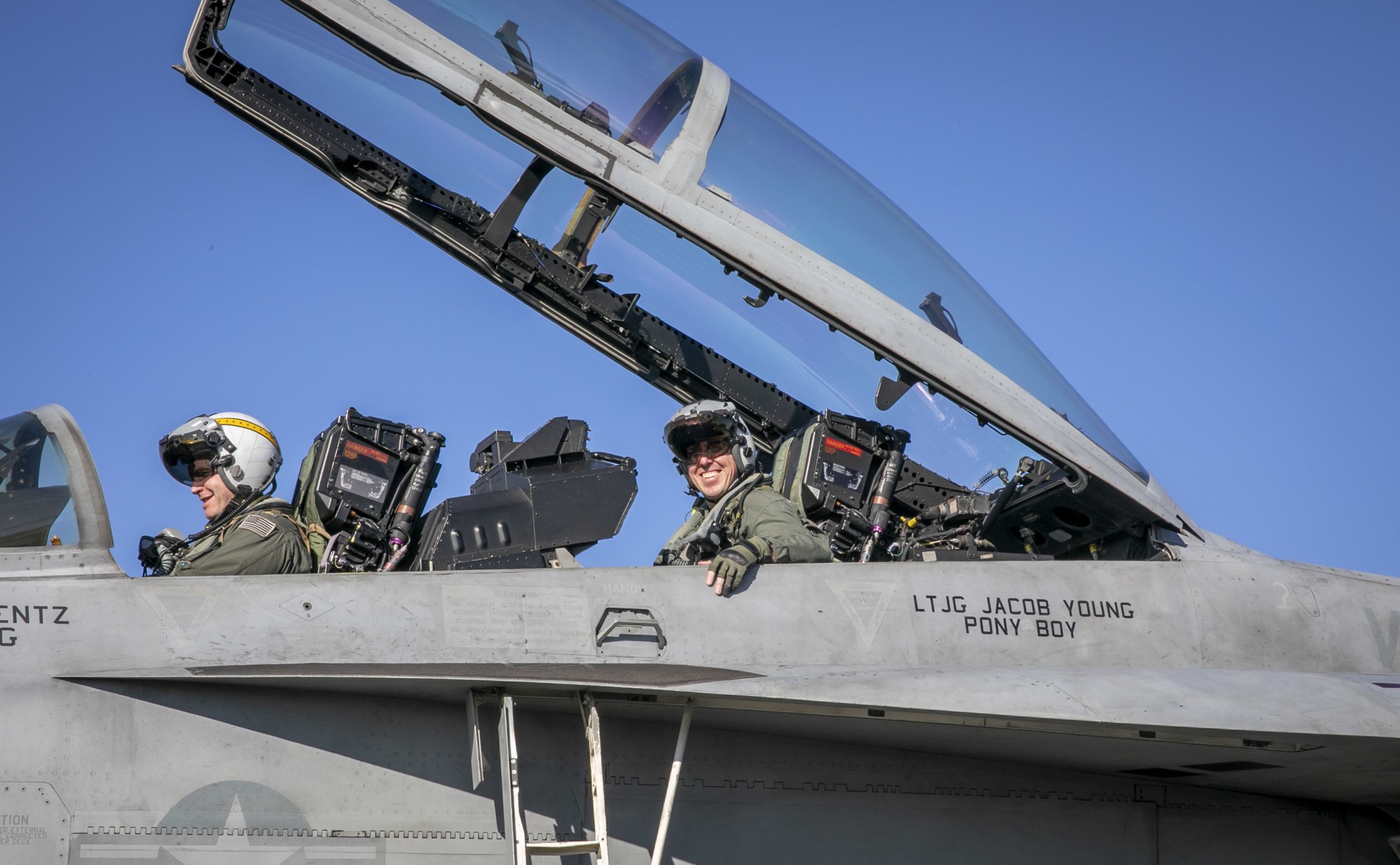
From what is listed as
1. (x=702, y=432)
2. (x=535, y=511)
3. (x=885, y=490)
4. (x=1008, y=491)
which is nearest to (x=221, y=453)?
(x=535, y=511)

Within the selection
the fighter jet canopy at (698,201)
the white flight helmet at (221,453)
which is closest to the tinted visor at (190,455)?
the white flight helmet at (221,453)

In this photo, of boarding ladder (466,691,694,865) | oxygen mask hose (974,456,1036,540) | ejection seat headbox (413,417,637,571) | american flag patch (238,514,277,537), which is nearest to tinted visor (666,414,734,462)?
ejection seat headbox (413,417,637,571)

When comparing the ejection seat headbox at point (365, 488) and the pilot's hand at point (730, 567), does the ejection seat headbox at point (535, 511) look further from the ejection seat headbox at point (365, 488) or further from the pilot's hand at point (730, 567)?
the pilot's hand at point (730, 567)

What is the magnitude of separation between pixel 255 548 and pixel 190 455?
0.87m

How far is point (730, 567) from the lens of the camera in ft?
14.9

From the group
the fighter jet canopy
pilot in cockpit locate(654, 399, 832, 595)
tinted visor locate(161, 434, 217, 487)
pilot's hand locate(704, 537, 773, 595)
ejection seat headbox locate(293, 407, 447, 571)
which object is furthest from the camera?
ejection seat headbox locate(293, 407, 447, 571)

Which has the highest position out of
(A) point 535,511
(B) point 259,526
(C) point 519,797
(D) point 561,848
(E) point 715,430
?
(E) point 715,430

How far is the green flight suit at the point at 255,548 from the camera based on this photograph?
15.2 ft

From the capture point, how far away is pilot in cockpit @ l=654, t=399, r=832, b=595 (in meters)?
4.71

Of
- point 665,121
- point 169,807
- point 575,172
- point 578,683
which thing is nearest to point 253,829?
point 169,807

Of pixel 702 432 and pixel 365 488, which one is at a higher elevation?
pixel 702 432

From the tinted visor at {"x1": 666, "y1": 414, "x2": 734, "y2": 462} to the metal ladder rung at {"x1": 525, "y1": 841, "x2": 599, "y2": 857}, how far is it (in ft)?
6.90

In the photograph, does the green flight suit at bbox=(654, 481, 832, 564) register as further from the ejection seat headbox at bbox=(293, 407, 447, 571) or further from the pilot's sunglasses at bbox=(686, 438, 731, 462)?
the ejection seat headbox at bbox=(293, 407, 447, 571)

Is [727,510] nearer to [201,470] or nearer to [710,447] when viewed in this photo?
[710,447]
